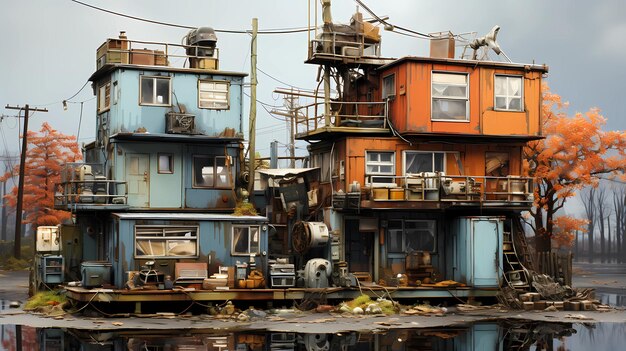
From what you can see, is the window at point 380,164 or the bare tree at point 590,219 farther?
the bare tree at point 590,219

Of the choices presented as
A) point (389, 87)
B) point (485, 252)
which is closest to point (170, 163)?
point (389, 87)

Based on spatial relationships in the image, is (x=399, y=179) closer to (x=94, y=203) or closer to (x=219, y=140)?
(x=219, y=140)

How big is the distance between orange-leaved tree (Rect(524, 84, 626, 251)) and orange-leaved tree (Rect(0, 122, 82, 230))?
40.3 m

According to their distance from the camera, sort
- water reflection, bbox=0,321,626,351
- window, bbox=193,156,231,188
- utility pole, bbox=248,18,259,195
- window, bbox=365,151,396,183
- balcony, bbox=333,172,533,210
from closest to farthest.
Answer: water reflection, bbox=0,321,626,351, balcony, bbox=333,172,533,210, window, bbox=365,151,396,183, window, bbox=193,156,231,188, utility pole, bbox=248,18,259,195

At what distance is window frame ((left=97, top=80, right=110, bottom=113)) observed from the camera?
41906mm

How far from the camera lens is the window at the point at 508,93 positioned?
41.5 meters

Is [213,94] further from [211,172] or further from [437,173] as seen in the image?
[437,173]

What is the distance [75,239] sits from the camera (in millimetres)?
41500

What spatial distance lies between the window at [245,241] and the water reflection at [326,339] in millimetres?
7781

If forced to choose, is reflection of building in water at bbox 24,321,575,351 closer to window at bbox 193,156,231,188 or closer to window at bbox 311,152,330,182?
window at bbox 193,156,231,188

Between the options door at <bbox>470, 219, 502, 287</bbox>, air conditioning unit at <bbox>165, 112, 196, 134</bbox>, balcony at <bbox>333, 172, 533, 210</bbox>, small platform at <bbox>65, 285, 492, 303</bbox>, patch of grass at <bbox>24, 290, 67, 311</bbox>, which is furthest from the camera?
air conditioning unit at <bbox>165, 112, 196, 134</bbox>

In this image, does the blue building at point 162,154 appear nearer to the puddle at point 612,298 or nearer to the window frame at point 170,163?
the window frame at point 170,163

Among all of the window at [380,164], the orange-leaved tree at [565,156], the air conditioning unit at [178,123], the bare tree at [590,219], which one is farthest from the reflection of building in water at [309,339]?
the bare tree at [590,219]

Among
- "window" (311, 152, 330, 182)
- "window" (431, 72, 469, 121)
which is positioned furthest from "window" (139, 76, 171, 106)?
"window" (431, 72, 469, 121)
